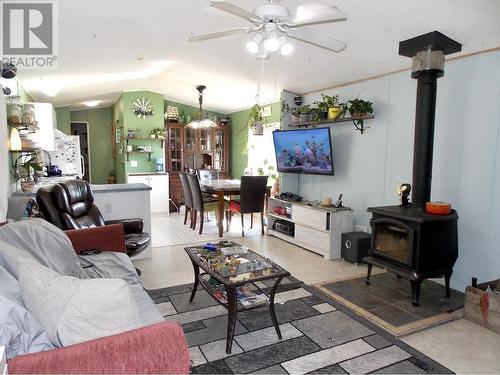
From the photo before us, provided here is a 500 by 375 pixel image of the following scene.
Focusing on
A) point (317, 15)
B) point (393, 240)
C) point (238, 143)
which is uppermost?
point (317, 15)

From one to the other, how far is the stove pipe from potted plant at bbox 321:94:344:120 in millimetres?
1153

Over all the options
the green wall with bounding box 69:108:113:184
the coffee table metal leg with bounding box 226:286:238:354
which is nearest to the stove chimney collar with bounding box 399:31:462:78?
the coffee table metal leg with bounding box 226:286:238:354

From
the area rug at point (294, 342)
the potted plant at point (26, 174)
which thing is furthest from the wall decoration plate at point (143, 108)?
the area rug at point (294, 342)

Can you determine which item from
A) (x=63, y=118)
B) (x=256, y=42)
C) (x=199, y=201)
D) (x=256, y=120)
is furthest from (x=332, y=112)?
(x=63, y=118)

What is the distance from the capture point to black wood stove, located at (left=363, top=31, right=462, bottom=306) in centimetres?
272

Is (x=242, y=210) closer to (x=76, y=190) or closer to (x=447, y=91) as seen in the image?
(x=76, y=190)

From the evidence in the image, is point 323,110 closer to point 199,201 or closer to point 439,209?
point 439,209

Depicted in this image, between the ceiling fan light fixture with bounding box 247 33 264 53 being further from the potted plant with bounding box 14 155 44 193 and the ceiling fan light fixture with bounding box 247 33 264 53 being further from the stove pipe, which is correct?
the potted plant with bounding box 14 155 44 193

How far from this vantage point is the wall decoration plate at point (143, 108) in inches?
268

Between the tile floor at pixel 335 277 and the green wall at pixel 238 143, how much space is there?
2.46 meters

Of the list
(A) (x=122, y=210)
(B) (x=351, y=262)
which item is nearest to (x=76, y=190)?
(A) (x=122, y=210)

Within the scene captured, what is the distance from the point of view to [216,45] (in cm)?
369

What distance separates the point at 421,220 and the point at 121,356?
2.39 m

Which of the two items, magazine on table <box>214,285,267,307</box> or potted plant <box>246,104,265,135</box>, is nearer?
magazine on table <box>214,285,267,307</box>
